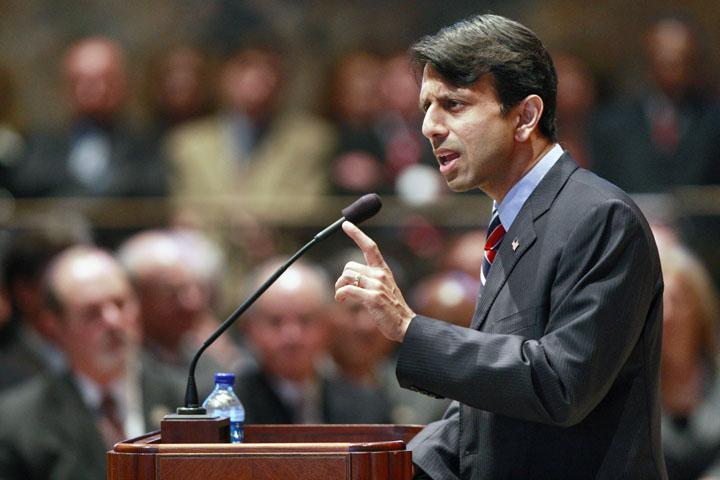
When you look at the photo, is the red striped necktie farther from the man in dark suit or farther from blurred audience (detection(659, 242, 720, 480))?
blurred audience (detection(659, 242, 720, 480))

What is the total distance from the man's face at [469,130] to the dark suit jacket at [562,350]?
0.13m

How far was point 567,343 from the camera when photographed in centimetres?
226

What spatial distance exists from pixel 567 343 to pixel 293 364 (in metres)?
3.05

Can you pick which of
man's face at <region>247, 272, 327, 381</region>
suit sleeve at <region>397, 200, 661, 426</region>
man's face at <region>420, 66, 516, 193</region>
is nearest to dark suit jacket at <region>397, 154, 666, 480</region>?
suit sleeve at <region>397, 200, 661, 426</region>

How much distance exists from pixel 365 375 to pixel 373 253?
3.34 meters

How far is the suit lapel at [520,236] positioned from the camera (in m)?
2.46

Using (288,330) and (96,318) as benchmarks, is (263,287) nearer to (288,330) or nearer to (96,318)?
(96,318)

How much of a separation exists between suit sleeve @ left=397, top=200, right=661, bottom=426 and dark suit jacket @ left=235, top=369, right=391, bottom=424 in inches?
108

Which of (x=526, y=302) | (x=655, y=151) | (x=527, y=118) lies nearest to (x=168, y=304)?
(x=655, y=151)

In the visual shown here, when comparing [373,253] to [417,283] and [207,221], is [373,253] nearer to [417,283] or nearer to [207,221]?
[417,283]

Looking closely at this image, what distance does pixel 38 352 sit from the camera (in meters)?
5.73

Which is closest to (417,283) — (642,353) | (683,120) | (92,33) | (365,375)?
(365,375)

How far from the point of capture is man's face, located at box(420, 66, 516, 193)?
2.52 meters

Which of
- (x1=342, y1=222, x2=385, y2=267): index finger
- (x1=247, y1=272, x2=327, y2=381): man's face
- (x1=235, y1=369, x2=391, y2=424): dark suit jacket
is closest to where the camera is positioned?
(x1=342, y1=222, x2=385, y2=267): index finger
